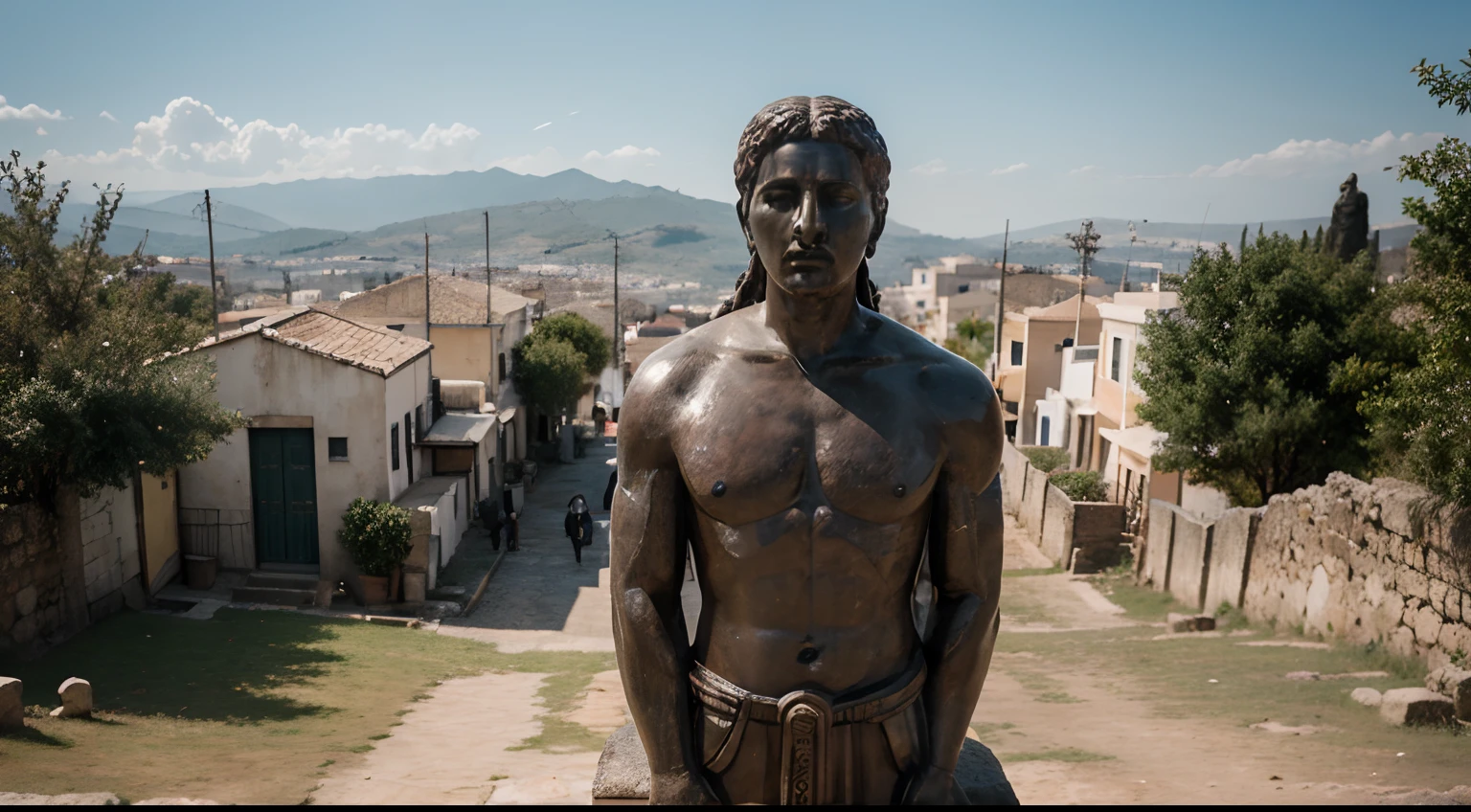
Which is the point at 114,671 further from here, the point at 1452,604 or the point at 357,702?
the point at 1452,604

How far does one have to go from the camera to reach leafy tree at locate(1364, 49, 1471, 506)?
10672 millimetres

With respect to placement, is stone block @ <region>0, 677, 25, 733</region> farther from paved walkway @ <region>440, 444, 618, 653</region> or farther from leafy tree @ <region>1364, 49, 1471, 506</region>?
leafy tree @ <region>1364, 49, 1471, 506</region>

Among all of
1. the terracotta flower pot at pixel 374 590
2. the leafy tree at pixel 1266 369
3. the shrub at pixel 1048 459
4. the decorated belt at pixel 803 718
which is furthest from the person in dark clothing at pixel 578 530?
the decorated belt at pixel 803 718

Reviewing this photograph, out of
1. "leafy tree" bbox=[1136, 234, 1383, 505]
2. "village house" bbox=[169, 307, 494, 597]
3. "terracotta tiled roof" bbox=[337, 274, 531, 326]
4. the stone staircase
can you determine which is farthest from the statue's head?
"terracotta tiled roof" bbox=[337, 274, 531, 326]

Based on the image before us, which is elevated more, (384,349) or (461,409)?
(384,349)

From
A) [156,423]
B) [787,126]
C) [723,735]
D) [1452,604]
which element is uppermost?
[787,126]

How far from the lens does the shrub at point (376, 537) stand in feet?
59.2

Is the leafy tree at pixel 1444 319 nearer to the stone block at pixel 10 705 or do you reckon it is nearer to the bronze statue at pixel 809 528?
the bronze statue at pixel 809 528

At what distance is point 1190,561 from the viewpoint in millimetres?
17234

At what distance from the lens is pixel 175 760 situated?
941 cm

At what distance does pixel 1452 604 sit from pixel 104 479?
1474 cm

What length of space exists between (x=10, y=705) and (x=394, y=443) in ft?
34.3

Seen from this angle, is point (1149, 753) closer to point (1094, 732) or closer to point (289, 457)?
point (1094, 732)

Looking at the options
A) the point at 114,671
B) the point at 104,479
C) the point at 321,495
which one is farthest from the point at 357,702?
the point at 321,495
